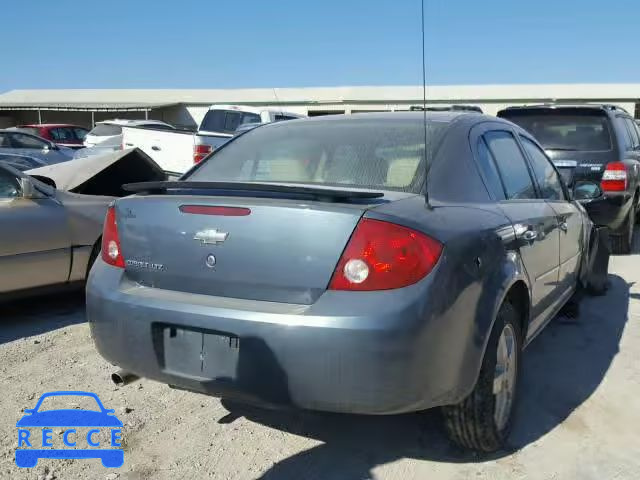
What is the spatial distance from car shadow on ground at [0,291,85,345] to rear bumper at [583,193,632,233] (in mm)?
5526

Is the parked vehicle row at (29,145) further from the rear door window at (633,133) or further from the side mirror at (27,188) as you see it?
the rear door window at (633,133)

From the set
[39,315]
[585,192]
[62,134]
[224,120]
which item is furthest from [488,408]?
[62,134]

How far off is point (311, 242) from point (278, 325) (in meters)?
0.34

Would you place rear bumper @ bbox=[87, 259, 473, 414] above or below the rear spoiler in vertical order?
below

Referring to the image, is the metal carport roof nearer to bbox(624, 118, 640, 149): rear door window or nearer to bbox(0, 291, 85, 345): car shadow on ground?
bbox(624, 118, 640, 149): rear door window

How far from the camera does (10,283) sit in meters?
4.75

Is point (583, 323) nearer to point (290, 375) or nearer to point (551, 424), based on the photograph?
point (551, 424)

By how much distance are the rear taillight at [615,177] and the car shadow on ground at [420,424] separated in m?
3.12

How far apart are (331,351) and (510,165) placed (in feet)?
6.23

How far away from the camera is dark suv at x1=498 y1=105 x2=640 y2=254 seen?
22.5ft

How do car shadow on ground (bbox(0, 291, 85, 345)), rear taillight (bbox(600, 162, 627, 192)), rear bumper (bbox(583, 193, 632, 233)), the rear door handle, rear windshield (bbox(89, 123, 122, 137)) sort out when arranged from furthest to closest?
rear windshield (bbox(89, 123, 122, 137)) < rear bumper (bbox(583, 193, 632, 233)) < rear taillight (bbox(600, 162, 627, 192)) < car shadow on ground (bbox(0, 291, 85, 345)) < the rear door handle

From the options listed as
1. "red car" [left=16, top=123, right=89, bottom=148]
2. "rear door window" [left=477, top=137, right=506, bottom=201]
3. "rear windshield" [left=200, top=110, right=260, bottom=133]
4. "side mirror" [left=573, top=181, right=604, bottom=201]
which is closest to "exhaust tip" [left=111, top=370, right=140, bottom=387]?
"rear door window" [left=477, top=137, right=506, bottom=201]

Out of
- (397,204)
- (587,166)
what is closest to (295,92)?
(587,166)

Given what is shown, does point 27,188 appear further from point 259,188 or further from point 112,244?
point 259,188
